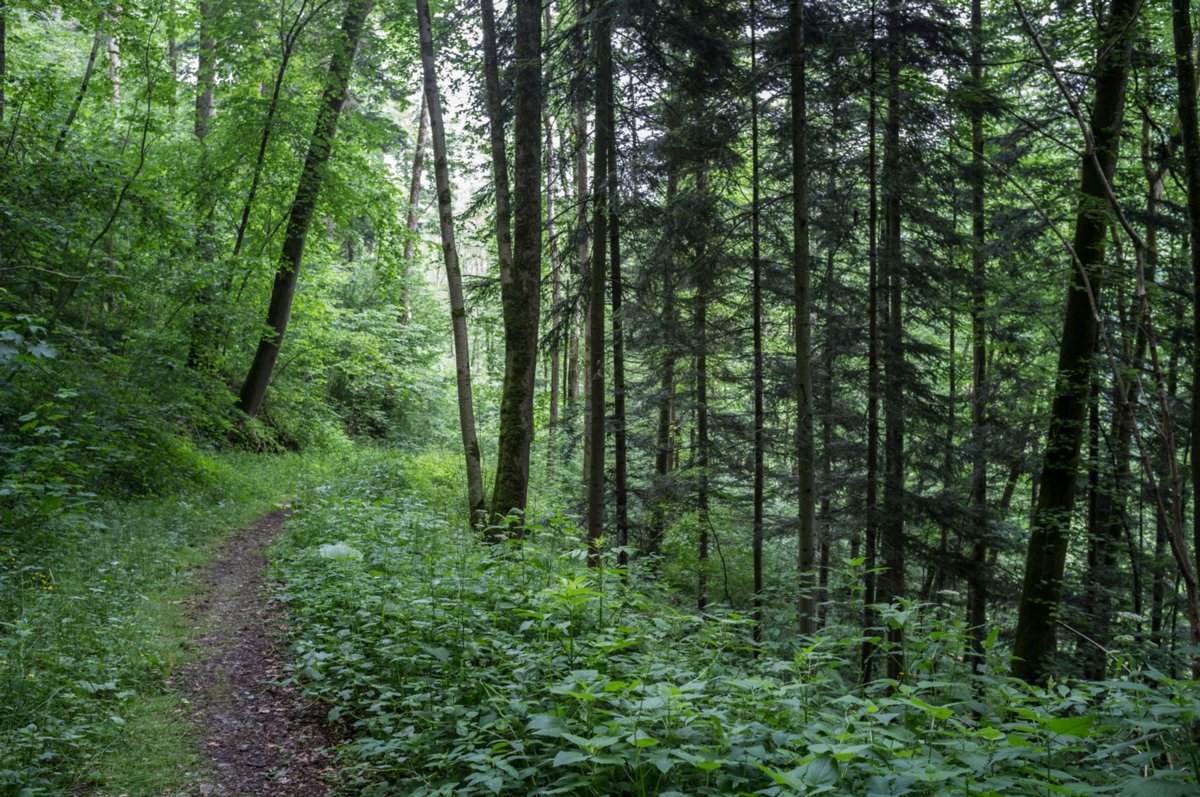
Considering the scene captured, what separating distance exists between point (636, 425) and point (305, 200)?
932 centimetres

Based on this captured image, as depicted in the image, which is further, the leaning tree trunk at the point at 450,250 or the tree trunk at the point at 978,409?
the tree trunk at the point at 978,409

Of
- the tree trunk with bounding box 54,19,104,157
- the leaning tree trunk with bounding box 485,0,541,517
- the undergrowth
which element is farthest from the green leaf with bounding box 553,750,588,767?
the tree trunk with bounding box 54,19,104,157

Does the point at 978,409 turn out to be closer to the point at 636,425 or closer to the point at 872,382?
the point at 872,382

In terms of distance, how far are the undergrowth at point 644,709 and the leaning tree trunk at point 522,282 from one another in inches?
110

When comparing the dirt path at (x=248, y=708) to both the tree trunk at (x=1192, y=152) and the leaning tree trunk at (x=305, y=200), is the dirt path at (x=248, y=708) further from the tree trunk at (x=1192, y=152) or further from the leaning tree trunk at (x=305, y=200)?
the leaning tree trunk at (x=305, y=200)

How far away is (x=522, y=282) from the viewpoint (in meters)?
9.79

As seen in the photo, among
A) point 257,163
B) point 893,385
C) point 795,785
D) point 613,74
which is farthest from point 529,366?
point 257,163

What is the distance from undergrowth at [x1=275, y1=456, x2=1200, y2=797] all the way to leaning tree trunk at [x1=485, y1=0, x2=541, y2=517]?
278 centimetres

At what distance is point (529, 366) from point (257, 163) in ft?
32.8

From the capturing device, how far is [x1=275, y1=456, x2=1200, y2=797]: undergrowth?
8.82ft

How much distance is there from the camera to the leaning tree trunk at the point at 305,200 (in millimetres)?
15891

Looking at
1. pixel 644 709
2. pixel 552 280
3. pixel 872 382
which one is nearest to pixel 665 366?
pixel 552 280

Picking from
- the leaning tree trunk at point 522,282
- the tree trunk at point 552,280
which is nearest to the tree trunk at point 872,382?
the tree trunk at point 552,280

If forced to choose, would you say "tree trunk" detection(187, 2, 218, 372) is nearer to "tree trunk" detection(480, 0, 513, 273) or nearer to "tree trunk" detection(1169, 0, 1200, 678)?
"tree trunk" detection(480, 0, 513, 273)
